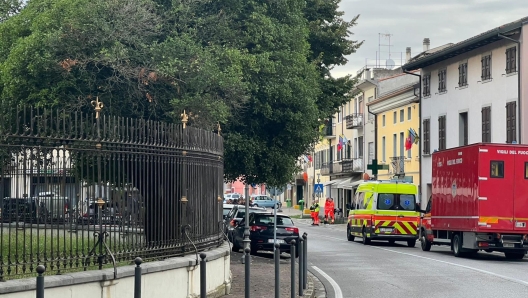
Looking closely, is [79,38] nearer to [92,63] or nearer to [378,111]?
[92,63]

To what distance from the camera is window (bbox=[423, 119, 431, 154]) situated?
5181 cm

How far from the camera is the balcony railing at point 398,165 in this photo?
5859cm

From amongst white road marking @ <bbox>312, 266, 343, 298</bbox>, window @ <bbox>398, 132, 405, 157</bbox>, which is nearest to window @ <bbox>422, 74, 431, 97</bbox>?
window @ <bbox>398, 132, 405, 157</bbox>

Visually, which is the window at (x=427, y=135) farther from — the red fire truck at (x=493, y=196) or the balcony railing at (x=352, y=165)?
the red fire truck at (x=493, y=196)

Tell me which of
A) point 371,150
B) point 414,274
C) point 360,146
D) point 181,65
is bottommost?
point 414,274

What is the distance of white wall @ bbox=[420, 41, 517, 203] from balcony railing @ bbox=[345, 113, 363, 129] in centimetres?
1900

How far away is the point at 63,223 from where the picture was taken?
34.2ft

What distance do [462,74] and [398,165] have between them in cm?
1395

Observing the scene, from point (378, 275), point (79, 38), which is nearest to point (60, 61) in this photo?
point (79, 38)

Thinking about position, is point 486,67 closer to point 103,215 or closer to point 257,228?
point 257,228

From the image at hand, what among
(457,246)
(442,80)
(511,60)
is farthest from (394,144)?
(457,246)

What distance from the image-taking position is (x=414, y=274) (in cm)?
2111

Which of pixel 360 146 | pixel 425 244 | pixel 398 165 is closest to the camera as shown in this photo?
pixel 425 244

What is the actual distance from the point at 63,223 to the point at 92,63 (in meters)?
9.77
